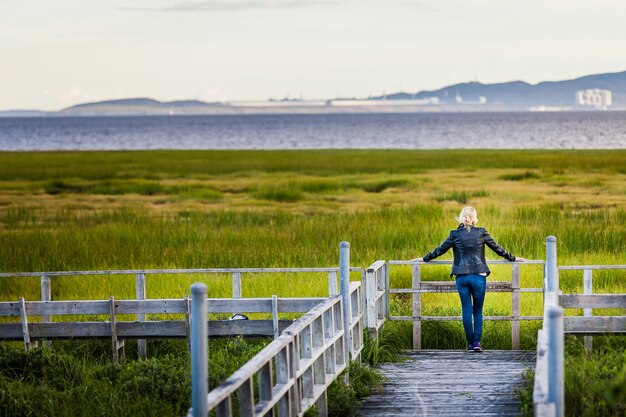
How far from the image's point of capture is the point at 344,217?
32.1 metres

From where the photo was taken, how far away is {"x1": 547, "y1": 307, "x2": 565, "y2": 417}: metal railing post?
602 cm

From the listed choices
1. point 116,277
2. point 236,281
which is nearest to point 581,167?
point 116,277

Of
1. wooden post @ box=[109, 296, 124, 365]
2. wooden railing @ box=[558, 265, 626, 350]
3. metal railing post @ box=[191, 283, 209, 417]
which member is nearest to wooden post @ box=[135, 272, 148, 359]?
wooden post @ box=[109, 296, 124, 365]

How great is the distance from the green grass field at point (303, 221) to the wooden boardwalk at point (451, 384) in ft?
5.06

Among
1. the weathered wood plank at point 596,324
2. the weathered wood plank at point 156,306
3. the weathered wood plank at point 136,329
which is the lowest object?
the weathered wood plank at point 136,329

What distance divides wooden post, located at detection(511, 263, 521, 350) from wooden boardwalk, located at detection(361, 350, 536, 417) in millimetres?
586

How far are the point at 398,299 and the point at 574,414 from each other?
914 cm

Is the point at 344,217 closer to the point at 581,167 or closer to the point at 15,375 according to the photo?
the point at 15,375

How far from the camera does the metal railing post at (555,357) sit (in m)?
6.02

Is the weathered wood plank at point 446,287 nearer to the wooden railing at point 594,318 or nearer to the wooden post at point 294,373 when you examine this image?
the wooden railing at point 594,318

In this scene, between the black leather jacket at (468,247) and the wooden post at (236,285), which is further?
the wooden post at (236,285)

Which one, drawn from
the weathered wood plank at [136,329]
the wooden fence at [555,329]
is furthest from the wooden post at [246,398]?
the weathered wood plank at [136,329]

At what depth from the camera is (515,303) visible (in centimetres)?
1389

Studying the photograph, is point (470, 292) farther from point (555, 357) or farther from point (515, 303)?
point (555, 357)
